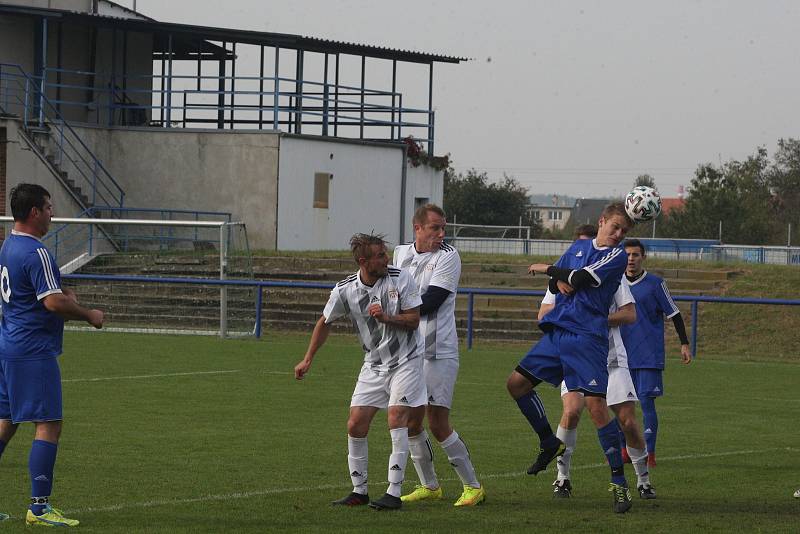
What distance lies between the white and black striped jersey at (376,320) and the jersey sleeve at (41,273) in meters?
1.73

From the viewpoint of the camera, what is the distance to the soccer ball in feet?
28.9

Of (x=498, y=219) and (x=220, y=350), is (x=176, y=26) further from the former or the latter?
(x=498, y=219)

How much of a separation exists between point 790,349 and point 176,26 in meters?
18.0

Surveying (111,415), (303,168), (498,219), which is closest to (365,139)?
(303,168)

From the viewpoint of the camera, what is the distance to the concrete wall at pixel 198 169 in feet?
112

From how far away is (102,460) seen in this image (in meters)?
10.3

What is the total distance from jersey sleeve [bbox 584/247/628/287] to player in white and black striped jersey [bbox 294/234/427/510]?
3.75 feet

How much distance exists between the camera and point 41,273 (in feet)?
24.8

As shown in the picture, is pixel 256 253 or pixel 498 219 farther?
pixel 498 219

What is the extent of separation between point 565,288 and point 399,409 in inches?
52.9

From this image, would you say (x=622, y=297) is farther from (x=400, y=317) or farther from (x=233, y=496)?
(x=233, y=496)

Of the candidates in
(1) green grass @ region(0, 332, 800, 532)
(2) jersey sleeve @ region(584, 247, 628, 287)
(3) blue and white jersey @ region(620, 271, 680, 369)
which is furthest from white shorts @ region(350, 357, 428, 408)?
(3) blue and white jersey @ region(620, 271, 680, 369)

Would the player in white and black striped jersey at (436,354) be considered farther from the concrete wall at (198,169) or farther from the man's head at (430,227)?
the concrete wall at (198,169)

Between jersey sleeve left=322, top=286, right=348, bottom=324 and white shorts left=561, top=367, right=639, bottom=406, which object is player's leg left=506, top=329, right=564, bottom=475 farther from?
jersey sleeve left=322, top=286, right=348, bottom=324
